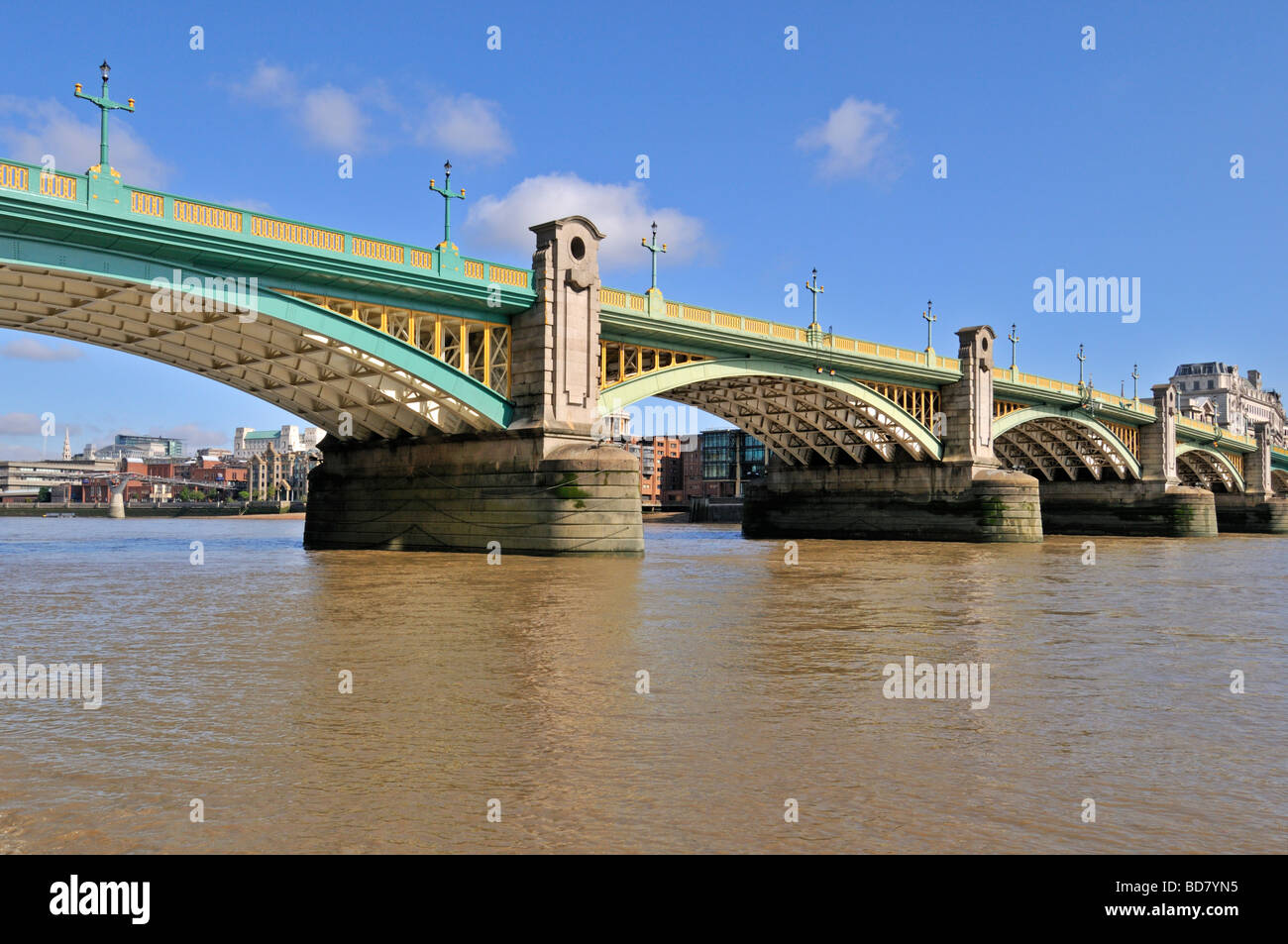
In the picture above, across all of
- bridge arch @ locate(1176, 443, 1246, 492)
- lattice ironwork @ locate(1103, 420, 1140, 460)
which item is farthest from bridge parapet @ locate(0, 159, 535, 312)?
bridge arch @ locate(1176, 443, 1246, 492)

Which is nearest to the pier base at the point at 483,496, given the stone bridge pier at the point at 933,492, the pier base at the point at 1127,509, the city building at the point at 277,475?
the stone bridge pier at the point at 933,492

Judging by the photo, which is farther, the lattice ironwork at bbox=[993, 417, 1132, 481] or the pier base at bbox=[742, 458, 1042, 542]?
the lattice ironwork at bbox=[993, 417, 1132, 481]

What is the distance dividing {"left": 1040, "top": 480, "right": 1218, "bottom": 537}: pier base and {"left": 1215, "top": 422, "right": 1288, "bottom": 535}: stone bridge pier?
17379 mm

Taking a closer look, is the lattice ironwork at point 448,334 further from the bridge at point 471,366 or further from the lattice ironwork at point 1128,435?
the lattice ironwork at point 1128,435

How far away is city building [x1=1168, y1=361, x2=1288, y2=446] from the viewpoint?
513 feet

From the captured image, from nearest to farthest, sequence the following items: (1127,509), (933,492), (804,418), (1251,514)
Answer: (933,492), (804,418), (1127,509), (1251,514)

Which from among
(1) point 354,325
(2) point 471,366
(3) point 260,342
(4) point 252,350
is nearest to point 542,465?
(2) point 471,366

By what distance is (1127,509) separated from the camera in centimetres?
6819

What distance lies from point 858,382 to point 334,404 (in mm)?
24767

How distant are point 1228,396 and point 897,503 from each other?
133 metres

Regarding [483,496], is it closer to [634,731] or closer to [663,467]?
[634,731]

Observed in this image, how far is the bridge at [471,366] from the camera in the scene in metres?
24.2

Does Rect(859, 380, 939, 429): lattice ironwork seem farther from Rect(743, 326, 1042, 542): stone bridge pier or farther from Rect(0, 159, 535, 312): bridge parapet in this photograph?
Rect(0, 159, 535, 312): bridge parapet
